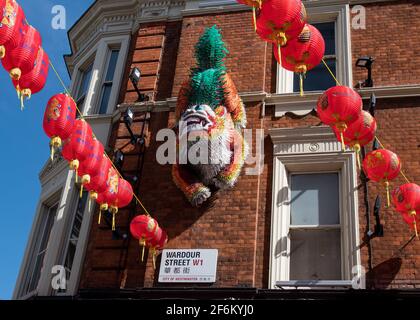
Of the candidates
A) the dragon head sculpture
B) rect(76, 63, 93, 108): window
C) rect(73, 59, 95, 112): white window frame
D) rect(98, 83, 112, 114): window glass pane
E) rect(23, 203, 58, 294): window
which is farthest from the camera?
rect(73, 59, 95, 112): white window frame

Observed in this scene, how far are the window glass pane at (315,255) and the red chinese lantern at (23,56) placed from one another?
486 centimetres

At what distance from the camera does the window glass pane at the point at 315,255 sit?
8766 millimetres

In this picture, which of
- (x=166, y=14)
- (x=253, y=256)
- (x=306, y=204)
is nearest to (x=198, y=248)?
(x=253, y=256)

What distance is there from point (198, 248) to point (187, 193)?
0.97 m

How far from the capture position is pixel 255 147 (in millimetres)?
9852

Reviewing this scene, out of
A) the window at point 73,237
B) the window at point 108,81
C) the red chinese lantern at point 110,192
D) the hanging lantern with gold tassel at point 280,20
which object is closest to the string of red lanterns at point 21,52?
the red chinese lantern at point 110,192

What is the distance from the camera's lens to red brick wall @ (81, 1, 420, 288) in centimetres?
866

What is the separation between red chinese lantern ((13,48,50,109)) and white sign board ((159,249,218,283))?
348 cm

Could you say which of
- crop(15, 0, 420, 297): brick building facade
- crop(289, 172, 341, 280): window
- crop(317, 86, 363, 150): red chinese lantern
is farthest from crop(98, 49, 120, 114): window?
crop(317, 86, 363, 150): red chinese lantern

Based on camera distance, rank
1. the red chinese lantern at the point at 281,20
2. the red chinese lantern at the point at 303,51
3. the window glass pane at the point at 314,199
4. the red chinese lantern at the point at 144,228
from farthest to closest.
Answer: the window glass pane at the point at 314,199
the red chinese lantern at the point at 144,228
the red chinese lantern at the point at 303,51
the red chinese lantern at the point at 281,20

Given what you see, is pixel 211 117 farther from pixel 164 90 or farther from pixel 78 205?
pixel 78 205

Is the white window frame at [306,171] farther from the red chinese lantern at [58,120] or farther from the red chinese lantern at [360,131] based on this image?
the red chinese lantern at [58,120]

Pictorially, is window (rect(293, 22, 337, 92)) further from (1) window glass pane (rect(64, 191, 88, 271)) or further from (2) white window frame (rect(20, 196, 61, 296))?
(2) white window frame (rect(20, 196, 61, 296))
